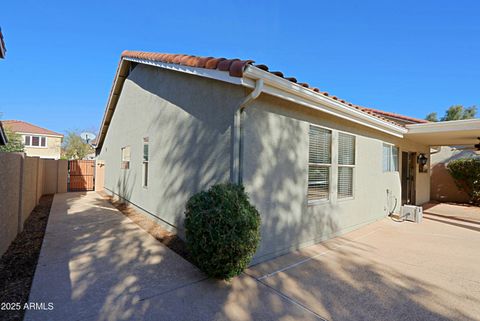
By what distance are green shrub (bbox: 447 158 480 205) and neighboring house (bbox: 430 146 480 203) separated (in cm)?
83

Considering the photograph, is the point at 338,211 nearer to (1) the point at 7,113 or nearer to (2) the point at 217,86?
(2) the point at 217,86

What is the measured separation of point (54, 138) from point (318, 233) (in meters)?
39.3

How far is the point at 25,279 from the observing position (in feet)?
12.3

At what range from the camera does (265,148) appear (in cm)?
450

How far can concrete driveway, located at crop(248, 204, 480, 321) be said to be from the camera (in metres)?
3.15

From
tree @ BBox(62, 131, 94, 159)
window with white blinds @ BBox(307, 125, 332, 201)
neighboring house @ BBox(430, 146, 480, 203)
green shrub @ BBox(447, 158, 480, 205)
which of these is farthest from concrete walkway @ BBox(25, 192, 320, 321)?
tree @ BBox(62, 131, 94, 159)

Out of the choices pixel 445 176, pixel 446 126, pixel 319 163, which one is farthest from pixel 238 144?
pixel 445 176

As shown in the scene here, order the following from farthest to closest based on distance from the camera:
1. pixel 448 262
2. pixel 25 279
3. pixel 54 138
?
1. pixel 54 138
2. pixel 448 262
3. pixel 25 279

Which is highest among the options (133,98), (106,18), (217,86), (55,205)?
(106,18)

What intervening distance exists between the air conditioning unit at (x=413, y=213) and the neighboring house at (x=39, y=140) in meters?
39.1

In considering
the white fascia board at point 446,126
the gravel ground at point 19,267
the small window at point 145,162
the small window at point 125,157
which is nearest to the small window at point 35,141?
the small window at point 125,157

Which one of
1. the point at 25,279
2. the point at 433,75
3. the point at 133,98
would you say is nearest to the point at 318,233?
the point at 25,279

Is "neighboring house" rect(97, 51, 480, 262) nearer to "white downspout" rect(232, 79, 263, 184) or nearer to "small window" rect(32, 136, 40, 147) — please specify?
"white downspout" rect(232, 79, 263, 184)

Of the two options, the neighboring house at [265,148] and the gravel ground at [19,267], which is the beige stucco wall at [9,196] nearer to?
the gravel ground at [19,267]
